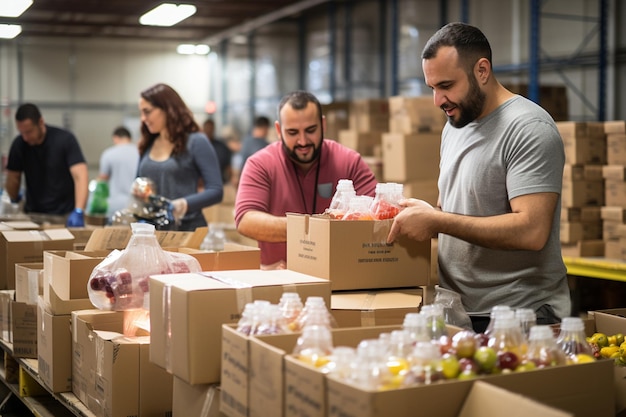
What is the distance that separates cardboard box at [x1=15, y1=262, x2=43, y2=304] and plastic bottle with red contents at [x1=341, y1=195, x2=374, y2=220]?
58.2 inches

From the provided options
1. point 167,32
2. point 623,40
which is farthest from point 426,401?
point 167,32

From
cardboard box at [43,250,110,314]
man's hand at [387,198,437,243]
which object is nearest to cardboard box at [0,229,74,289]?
cardboard box at [43,250,110,314]

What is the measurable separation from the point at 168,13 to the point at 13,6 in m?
1.50

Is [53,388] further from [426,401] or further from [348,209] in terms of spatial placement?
[426,401]

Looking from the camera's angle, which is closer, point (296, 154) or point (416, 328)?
point (416, 328)

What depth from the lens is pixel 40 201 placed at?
235 inches

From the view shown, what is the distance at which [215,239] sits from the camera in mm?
5898

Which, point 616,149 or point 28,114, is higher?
point 28,114

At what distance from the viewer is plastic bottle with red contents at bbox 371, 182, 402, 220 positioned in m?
2.58

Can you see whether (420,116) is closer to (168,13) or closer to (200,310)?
(168,13)

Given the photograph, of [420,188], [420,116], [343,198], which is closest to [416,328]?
[343,198]

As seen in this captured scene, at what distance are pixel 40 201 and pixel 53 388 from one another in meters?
3.14

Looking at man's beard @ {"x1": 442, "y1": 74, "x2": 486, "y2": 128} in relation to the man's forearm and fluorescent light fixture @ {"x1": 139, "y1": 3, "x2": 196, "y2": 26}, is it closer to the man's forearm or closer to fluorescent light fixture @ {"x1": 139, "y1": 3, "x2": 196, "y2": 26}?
the man's forearm

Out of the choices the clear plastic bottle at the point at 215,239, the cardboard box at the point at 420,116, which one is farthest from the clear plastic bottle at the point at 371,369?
the cardboard box at the point at 420,116
